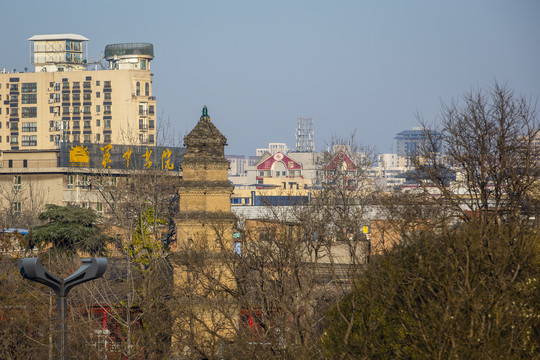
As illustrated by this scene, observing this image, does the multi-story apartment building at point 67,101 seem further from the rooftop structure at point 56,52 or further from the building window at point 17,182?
the building window at point 17,182

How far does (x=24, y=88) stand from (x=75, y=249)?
93.0m

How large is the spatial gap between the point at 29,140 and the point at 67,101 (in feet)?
28.4

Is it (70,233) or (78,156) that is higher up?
(78,156)

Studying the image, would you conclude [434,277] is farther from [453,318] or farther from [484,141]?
[484,141]

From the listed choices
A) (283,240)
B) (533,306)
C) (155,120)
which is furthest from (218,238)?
(155,120)

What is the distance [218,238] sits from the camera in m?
27.4

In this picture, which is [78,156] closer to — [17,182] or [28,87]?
[17,182]

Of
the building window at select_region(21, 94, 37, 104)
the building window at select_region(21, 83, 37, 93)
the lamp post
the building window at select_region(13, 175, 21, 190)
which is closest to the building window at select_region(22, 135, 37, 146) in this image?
the building window at select_region(21, 94, 37, 104)

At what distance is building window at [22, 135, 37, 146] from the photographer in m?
130

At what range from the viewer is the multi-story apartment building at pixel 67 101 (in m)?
126

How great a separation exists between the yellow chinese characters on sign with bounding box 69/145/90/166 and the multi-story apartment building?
4506 cm

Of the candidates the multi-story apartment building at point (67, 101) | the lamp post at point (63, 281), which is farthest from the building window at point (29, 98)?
the lamp post at point (63, 281)

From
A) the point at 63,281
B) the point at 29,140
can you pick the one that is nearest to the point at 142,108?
the point at 29,140

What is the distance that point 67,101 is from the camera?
128750 mm
